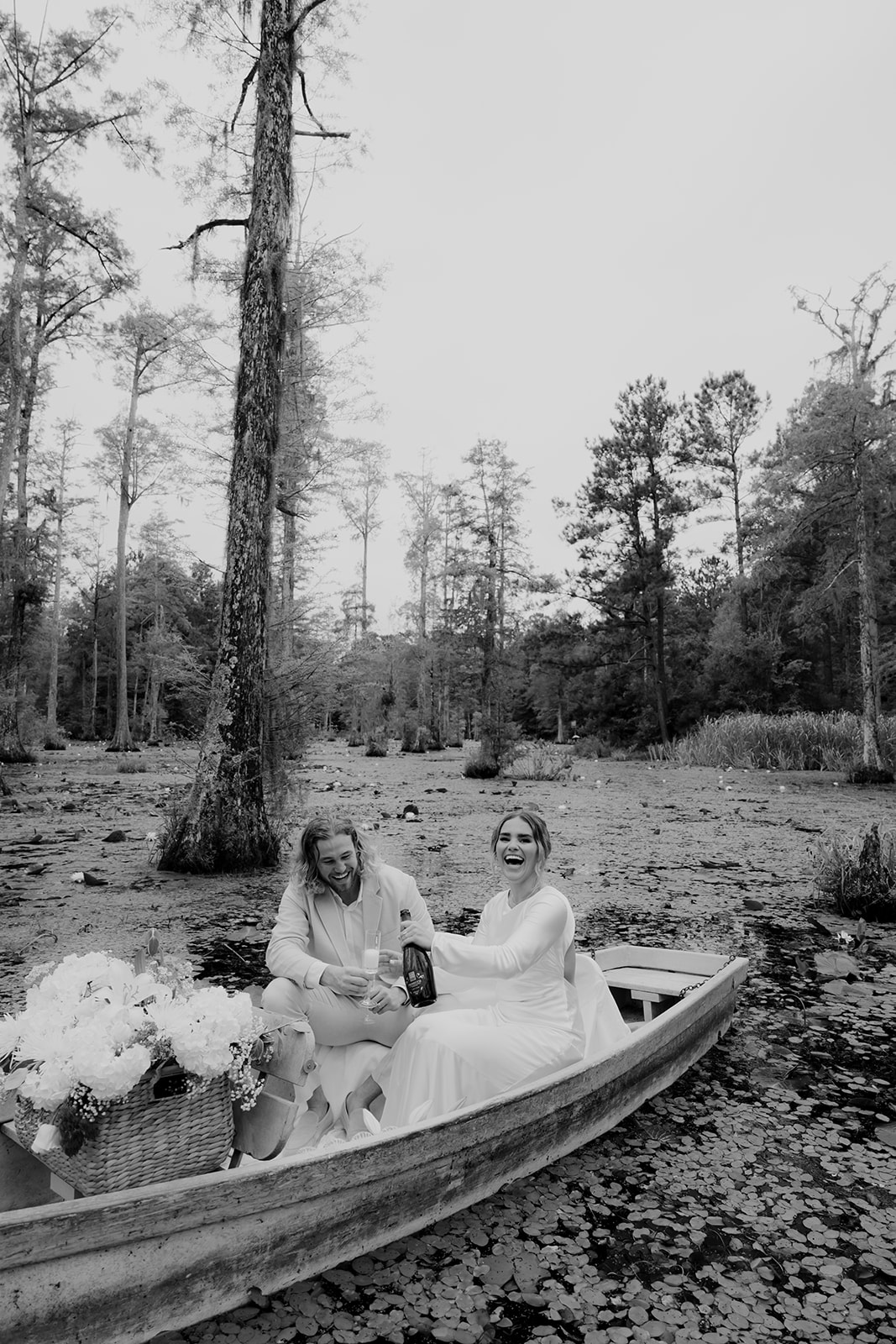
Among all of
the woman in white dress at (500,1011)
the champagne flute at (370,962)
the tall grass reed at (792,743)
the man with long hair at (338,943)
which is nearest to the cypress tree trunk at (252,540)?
the man with long hair at (338,943)

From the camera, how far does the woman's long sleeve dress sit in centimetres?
304

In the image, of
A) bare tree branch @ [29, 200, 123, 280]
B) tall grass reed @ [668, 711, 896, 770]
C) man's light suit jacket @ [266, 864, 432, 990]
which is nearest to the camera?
man's light suit jacket @ [266, 864, 432, 990]

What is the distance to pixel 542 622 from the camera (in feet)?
110

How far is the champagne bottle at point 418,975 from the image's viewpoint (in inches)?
126

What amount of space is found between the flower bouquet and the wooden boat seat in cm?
261

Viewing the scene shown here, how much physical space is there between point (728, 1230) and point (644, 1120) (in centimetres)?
75

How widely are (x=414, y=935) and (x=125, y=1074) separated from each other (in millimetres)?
1231

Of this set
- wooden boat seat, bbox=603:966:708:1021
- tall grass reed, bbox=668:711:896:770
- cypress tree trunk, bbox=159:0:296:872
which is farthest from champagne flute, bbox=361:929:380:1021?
tall grass reed, bbox=668:711:896:770

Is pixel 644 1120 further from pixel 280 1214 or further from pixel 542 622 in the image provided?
pixel 542 622

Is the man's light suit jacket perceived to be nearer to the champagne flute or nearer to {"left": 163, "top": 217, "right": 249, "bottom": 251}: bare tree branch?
the champagne flute

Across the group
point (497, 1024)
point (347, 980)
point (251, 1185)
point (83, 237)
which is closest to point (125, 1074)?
point (251, 1185)

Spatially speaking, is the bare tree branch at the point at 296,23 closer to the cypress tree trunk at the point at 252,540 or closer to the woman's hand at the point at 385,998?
the cypress tree trunk at the point at 252,540

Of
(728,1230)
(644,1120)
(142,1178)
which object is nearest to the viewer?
(142,1178)

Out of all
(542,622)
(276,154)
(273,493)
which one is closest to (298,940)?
(273,493)
